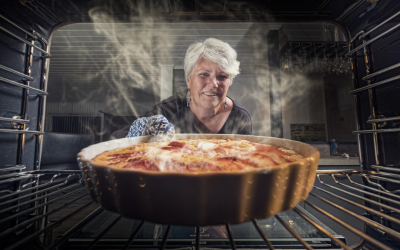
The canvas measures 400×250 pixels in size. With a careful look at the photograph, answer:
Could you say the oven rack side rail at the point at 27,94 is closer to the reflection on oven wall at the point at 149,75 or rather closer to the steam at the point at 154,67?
the steam at the point at 154,67

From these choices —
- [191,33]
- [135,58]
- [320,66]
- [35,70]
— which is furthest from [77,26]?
[320,66]

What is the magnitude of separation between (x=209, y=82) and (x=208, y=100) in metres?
0.14

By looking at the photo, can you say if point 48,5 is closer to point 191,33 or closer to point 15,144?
point 15,144

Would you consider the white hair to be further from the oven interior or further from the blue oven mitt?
the blue oven mitt

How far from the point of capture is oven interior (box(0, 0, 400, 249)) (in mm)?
477

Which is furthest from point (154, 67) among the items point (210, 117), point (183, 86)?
point (210, 117)

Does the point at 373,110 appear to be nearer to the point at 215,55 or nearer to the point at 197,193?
the point at 197,193

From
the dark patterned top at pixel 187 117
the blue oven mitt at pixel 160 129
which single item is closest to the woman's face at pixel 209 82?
the dark patterned top at pixel 187 117

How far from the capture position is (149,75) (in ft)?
17.1

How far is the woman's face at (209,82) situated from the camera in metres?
1.49

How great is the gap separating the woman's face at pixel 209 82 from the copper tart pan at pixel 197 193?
1.22 m

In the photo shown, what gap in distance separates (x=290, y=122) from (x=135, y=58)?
13.5ft

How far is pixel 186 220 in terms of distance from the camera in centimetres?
29

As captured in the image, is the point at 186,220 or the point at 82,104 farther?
the point at 82,104
